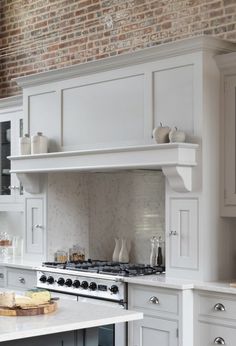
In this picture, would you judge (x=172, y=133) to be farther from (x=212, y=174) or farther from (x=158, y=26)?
(x=158, y=26)

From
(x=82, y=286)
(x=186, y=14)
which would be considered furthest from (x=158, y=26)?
(x=82, y=286)

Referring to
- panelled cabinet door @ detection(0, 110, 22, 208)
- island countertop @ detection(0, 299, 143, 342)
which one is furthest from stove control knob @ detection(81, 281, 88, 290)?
panelled cabinet door @ detection(0, 110, 22, 208)

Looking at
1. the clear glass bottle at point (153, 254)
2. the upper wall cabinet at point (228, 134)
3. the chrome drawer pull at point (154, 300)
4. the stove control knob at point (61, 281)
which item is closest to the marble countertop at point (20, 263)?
the stove control knob at point (61, 281)

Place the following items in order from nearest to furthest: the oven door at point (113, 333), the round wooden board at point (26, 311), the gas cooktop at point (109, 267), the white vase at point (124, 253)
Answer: the round wooden board at point (26, 311)
the oven door at point (113, 333)
the gas cooktop at point (109, 267)
the white vase at point (124, 253)

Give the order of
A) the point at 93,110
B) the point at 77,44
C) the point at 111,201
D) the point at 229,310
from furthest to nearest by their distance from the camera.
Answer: the point at 77,44 → the point at 111,201 → the point at 93,110 → the point at 229,310

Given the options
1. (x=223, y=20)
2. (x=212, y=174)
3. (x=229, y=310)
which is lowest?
(x=229, y=310)

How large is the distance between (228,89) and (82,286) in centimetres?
204

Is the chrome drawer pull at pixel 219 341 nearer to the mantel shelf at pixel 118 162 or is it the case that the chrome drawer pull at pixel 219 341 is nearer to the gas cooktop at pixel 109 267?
the gas cooktop at pixel 109 267

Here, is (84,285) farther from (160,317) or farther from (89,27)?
(89,27)

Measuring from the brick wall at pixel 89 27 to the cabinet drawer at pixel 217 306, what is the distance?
83.8 inches

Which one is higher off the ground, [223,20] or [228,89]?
[223,20]

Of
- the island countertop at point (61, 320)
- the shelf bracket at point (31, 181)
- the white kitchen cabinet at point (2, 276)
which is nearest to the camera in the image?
the island countertop at point (61, 320)

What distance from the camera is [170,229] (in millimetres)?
5426

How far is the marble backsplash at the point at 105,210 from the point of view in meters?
6.30
